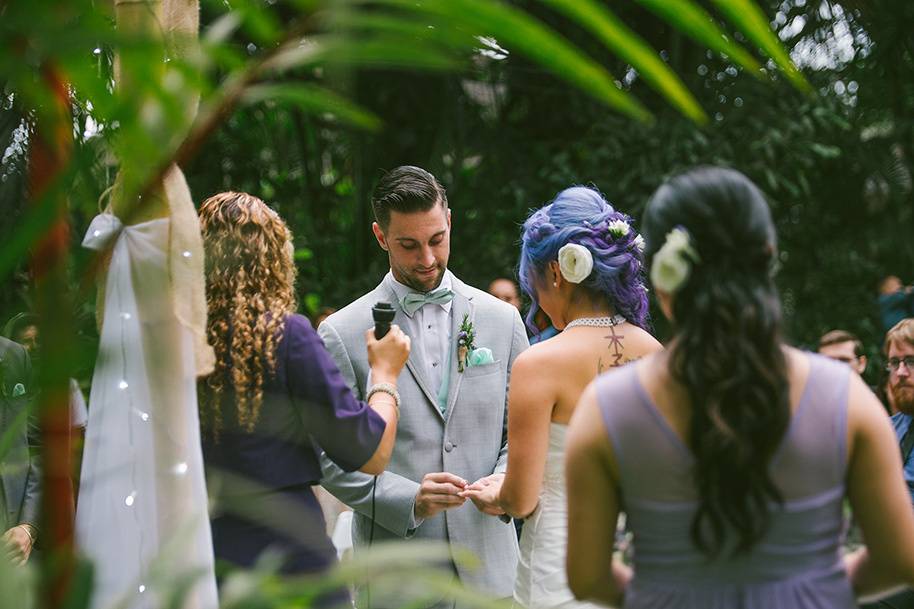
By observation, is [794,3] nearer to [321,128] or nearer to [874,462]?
[321,128]

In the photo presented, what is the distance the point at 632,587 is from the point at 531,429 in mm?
843

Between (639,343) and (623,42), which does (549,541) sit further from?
(623,42)

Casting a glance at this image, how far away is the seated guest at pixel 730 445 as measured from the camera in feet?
5.24

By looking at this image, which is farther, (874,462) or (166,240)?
(166,240)

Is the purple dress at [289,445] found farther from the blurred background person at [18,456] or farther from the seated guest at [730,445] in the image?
the seated guest at [730,445]

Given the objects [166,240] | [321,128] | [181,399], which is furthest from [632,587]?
[321,128]

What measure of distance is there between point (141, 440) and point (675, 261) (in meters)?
0.97

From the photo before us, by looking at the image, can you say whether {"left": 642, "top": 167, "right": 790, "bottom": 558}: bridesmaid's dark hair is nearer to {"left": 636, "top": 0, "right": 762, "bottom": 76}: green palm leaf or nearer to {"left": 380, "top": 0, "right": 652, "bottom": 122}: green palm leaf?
{"left": 636, "top": 0, "right": 762, "bottom": 76}: green palm leaf

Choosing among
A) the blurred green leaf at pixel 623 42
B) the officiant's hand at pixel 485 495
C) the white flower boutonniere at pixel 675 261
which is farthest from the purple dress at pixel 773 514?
Answer: the officiant's hand at pixel 485 495

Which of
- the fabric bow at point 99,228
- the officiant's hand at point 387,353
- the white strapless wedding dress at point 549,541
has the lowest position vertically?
the white strapless wedding dress at point 549,541

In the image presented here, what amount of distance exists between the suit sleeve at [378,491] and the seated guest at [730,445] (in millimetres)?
1451

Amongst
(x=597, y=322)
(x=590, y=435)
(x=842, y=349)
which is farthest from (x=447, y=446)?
(x=842, y=349)

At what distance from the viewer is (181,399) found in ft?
6.16

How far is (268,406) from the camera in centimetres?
251
